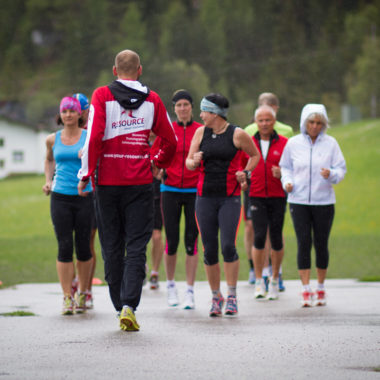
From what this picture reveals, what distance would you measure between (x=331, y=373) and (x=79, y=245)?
417 centimetres

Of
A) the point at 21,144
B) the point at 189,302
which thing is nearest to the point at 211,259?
the point at 189,302

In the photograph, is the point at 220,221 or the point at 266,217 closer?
the point at 220,221

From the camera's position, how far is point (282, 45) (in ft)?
341

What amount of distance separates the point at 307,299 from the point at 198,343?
3.01 m

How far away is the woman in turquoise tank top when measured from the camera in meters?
8.34

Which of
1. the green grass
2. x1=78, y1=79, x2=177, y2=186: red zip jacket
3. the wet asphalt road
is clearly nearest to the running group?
x1=78, y1=79, x2=177, y2=186: red zip jacket

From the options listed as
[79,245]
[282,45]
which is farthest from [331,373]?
[282,45]

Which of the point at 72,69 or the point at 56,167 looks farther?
the point at 72,69

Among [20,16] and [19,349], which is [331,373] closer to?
[19,349]

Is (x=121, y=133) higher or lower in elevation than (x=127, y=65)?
lower

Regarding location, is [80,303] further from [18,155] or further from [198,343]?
[18,155]

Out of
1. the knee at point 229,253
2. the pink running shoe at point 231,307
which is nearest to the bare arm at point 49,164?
the knee at point 229,253

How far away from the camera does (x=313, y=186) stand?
9.12m

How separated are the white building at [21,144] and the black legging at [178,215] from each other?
84.9 m
